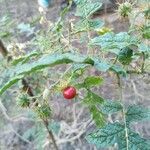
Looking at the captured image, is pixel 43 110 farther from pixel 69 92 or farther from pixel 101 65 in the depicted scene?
pixel 101 65

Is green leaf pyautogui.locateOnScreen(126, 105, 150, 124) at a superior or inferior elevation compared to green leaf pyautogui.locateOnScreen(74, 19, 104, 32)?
inferior

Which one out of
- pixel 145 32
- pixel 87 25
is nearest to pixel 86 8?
pixel 87 25

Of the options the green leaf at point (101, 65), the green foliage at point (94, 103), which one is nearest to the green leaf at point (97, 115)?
the green foliage at point (94, 103)

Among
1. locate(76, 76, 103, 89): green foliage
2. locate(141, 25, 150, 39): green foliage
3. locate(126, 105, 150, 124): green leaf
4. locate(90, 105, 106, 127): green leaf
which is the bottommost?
locate(90, 105, 106, 127): green leaf

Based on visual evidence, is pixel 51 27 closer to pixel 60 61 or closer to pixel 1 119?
pixel 60 61

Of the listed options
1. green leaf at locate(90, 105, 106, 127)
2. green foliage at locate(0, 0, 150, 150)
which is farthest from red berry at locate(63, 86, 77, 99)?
green leaf at locate(90, 105, 106, 127)

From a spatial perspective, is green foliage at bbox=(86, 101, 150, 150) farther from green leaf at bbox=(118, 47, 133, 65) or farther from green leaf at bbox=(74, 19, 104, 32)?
green leaf at bbox=(74, 19, 104, 32)
